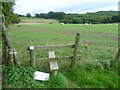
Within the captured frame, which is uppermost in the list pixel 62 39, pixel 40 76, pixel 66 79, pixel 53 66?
pixel 62 39

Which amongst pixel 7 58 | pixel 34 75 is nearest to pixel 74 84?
pixel 34 75

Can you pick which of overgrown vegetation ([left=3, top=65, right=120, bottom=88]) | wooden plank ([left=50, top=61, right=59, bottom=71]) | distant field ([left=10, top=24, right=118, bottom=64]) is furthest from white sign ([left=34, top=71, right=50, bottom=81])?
distant field ([left=10, top=24, right=118, bottom=64])

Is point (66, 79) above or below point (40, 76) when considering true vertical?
below

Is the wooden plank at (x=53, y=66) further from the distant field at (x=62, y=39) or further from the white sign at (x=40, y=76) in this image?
the distant field at (x=62, y=39)

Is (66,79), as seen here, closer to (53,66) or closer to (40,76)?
(53,66)

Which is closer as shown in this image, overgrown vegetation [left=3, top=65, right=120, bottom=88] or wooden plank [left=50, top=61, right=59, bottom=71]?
overgrown vegetation [left=3, top=65, right=120, bottom=88]

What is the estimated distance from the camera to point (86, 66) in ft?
12.4

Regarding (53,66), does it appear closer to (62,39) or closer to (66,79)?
(66,79)

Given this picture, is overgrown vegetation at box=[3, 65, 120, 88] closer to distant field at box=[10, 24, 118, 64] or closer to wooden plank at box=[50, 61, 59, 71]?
wooden plank at box=[50, 61, 59, 71]

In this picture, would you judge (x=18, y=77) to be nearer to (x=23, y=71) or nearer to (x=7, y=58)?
(x=23, y=71)

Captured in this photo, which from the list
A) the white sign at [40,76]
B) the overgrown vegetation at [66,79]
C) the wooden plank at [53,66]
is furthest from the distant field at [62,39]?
the white sign at [40,76]

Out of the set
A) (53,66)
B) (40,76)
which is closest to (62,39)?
(53,66)

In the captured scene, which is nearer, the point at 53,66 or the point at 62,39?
the point at 53,66

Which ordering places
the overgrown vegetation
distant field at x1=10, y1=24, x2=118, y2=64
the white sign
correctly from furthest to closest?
distant field at x1=10, y1=24, x2=118, y2=64, the white sign, the overgrown vegetation
